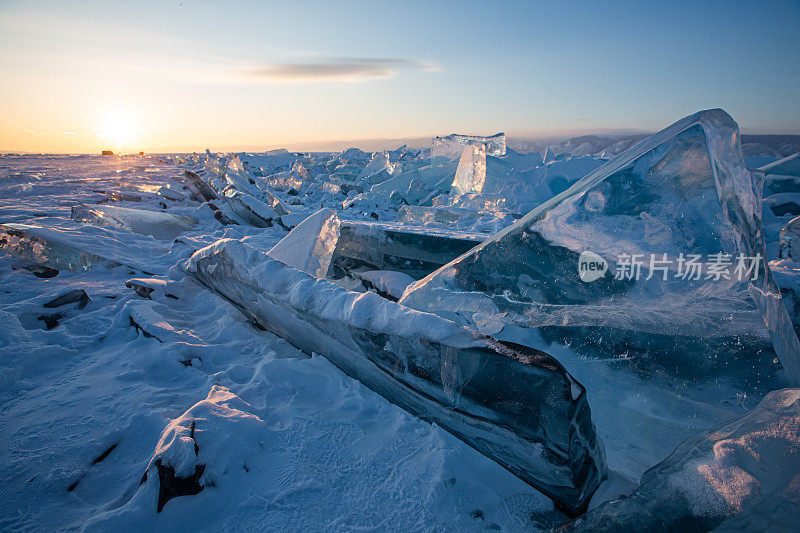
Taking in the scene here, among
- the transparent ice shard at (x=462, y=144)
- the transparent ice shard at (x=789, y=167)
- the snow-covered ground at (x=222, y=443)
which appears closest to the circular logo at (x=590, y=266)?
the snow-covered ground at (x=222, y=443)

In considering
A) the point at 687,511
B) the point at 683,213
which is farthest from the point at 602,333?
the point at 687,511

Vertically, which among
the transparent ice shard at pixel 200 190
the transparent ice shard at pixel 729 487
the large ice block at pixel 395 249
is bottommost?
the transparent ice shard at pixel 729 487

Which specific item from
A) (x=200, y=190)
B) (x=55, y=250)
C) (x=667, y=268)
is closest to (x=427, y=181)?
(x=200, y=190)

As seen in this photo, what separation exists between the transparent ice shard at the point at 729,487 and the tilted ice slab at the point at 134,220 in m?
4.82

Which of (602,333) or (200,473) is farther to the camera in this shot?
(602,333)

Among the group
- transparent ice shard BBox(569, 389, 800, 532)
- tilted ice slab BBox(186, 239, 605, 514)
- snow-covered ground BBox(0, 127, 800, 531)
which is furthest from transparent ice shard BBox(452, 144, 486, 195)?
transparent ice shard BBox(569, 389, 800, 532)

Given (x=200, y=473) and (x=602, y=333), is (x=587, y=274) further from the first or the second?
(x=200, y=473)

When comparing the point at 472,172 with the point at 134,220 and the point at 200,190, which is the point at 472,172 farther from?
the point at 134,220

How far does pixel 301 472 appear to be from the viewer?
1024 millimetres

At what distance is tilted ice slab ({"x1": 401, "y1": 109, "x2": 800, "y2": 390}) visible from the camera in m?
1.18

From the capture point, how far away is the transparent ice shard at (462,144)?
366 inches

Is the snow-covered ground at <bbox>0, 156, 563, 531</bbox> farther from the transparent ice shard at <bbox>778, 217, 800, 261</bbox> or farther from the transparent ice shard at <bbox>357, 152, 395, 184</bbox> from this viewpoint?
the transparent ice shard at <bbox>357, 152, 395, 184</bbox>

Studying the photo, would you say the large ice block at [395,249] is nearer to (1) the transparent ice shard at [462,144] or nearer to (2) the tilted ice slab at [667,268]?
(2) the tilted ice slab at [667,268]

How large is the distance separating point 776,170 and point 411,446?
632 centimetres
